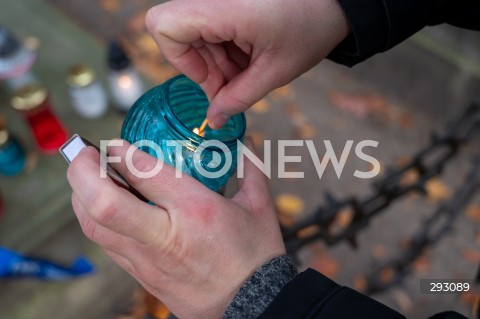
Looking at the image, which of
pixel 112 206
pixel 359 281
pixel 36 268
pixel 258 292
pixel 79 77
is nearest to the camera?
pixel 112 206

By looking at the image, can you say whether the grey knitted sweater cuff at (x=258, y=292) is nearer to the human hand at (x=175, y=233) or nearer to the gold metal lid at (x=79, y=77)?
the human hand at (x=175, y=233)

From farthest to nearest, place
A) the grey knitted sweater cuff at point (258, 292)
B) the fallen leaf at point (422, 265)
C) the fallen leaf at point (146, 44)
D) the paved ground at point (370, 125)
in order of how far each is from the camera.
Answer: the fallen leaf at point (146, 44), the fallen leaf at point (422, 265), the paved ground at point (370, 125), the grey knitted sweater cuff at point (258, 292)

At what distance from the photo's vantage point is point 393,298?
2525 mm

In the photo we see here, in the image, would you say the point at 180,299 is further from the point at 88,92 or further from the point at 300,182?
the point at 300,182

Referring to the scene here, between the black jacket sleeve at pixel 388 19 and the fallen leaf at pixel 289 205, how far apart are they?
163 centimetres

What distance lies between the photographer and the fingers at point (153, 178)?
0.91 metres

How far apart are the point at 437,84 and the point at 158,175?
104 inches

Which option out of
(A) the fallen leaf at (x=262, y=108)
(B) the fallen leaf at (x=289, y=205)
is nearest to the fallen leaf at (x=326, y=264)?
(B) the fallen leaf at (x=289, y=205)

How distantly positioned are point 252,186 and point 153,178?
261 mm

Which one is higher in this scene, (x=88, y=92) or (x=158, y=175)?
(x=158, y=175)

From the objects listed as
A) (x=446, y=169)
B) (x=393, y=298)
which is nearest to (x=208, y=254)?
(x=393, y=298)

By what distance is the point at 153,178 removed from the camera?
0.91m

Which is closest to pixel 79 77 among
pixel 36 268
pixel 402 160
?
pixel 36 268

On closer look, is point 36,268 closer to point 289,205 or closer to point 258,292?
point 289,205
